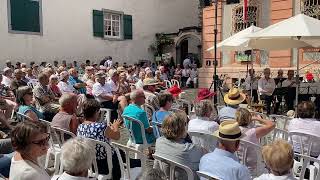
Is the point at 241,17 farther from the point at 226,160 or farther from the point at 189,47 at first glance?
the point at 226,160

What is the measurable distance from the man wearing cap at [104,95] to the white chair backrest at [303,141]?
15.6 feet

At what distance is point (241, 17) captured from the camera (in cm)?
1642

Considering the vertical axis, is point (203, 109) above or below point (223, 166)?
above

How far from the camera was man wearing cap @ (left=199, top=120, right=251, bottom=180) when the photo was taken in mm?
3186

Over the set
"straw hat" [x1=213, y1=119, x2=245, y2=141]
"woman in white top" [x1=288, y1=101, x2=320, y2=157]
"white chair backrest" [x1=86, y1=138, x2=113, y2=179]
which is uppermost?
"straw hat" [x1=213, y1=119, x2=245, y2=141]

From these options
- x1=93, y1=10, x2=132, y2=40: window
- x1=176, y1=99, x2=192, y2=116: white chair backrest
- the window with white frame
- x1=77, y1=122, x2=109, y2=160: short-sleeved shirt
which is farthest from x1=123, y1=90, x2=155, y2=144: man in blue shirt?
the window with white frame

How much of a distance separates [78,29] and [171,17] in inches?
263

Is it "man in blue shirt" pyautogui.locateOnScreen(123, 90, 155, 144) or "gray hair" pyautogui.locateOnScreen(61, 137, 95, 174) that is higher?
"gray hair" pyautogui.locateOnScreen(61, 137, 95, 174)

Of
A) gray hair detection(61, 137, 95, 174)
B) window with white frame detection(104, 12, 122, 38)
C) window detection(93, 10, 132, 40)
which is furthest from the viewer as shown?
window with white frame detection(104, 12, 122, 38)

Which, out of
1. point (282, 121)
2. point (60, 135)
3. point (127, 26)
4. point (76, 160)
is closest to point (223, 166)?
point (76, 160)

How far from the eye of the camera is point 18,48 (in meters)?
15.8

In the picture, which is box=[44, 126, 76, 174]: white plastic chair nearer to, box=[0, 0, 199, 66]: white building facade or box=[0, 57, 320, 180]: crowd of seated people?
box=[0, 57, 320, 180]: crowd of seated people

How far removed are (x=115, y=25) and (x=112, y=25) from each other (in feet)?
0.49

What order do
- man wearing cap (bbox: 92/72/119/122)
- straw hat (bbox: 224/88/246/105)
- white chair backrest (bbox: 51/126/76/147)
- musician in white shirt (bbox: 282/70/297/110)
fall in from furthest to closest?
musician in white shirt (bbox: 282/70/297/110)
man wearing cap (bbox: 92/72/119/122)
straw hat (bbox: 224/88/246/105)
white chair backrest (bbox: 51/126/76/147)
